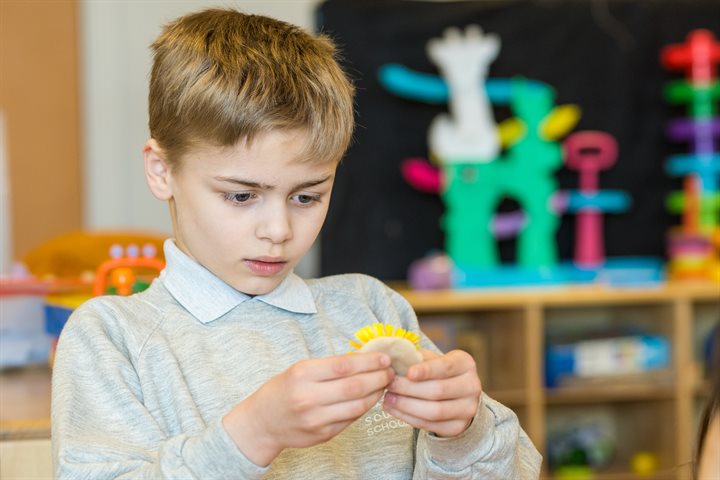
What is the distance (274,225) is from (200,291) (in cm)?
12

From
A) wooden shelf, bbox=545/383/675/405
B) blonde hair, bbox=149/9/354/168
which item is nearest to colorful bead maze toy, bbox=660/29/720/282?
wooden shelf, bbox=545/383/675/405

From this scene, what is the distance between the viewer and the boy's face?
2.88 ft

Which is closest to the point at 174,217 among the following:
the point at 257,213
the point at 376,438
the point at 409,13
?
the point at 257,213

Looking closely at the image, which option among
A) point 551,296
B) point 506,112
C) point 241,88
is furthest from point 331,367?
point 506,112

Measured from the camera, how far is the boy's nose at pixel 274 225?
2.89 ft

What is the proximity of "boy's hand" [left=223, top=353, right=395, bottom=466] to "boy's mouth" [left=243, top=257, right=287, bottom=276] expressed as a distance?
0.20 meters

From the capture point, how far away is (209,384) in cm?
90

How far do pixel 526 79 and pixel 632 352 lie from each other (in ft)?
2.87

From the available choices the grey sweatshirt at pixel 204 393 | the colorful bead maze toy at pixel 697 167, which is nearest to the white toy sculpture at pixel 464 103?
the colorful bead maze toy at pixel 697 167

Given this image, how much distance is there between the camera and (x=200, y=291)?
3.11 feet

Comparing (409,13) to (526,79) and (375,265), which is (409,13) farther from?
(375,265)

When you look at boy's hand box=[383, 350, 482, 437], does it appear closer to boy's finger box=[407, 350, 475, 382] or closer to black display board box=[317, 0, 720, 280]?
boy's finger box=[407, 350, 475, 382]

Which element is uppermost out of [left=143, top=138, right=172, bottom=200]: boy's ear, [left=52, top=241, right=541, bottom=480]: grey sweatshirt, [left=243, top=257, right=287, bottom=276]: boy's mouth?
[left=143, top=138, right=172, bottom=200]: boy's ear

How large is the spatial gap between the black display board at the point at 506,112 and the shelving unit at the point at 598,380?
0.21m
